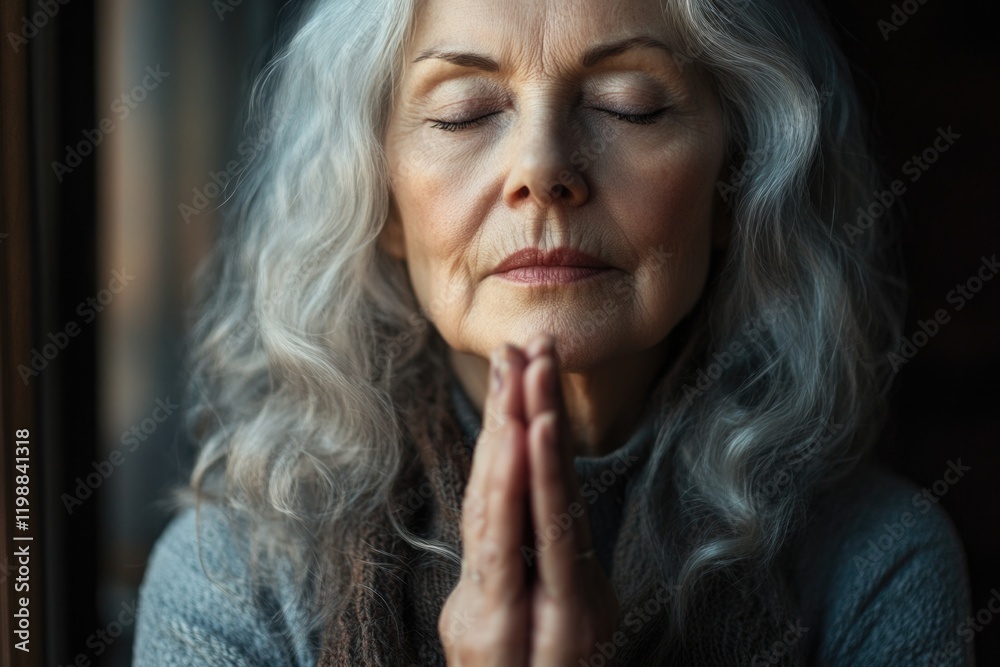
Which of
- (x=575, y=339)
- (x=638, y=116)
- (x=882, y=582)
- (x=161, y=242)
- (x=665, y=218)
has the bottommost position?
(x=882, y=582)

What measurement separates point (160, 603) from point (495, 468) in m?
0.57

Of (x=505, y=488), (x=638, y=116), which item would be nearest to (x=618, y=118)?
(x=638, y=116)

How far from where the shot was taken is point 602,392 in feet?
3.69

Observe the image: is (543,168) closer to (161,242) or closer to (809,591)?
(809,591)

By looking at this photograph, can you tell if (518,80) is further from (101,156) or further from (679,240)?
(101,156)

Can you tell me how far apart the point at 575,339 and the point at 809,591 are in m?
0.47

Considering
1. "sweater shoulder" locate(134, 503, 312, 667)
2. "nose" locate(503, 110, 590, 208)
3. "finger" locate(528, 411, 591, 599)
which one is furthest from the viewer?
"sweater shoulder" locate(134, 503, 312, 667)

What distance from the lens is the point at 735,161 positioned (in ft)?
3.58

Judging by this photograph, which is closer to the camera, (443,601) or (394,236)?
(443,601)

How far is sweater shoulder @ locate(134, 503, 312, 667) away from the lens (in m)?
1.05

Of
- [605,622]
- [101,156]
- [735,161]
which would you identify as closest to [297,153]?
[101,156]

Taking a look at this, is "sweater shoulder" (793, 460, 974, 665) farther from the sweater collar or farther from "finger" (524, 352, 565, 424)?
"finger" (524, 352, 565, 424)

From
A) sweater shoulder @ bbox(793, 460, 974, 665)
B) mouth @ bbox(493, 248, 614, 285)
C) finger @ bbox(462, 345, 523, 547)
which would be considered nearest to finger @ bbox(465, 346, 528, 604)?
finger @ bbox(462, 345, 523, 547)

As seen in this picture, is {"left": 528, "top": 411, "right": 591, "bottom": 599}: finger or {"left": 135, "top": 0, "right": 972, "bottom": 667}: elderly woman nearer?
{"left": 528, "top": 411, "right": 591, "bottom": 599}: finger
